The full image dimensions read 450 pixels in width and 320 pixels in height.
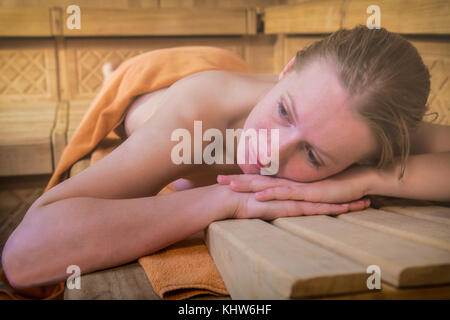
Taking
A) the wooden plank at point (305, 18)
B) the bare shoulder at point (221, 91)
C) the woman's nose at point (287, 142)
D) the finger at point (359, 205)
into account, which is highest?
the wooden plank at point (305, 18)

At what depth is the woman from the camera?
0.61m

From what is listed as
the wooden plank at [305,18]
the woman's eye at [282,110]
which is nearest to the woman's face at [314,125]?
the woman's eye at [282,110]

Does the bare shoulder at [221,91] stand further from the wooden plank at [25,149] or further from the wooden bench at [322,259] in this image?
the wooden plank at [25,149]

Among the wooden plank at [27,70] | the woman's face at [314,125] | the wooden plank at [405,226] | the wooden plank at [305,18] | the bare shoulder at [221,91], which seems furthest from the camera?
the wooden plank at [27,70]

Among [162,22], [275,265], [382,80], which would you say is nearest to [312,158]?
[382,80]

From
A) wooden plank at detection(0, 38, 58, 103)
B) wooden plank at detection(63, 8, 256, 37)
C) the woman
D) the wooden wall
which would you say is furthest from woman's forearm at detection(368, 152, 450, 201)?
wooden plank at detection(0, 38, 58, 103)

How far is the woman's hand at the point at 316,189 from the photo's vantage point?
0.71m

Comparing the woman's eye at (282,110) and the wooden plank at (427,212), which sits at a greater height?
the woman's eye at (282,110)

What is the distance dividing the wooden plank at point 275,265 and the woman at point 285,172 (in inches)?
3.2
